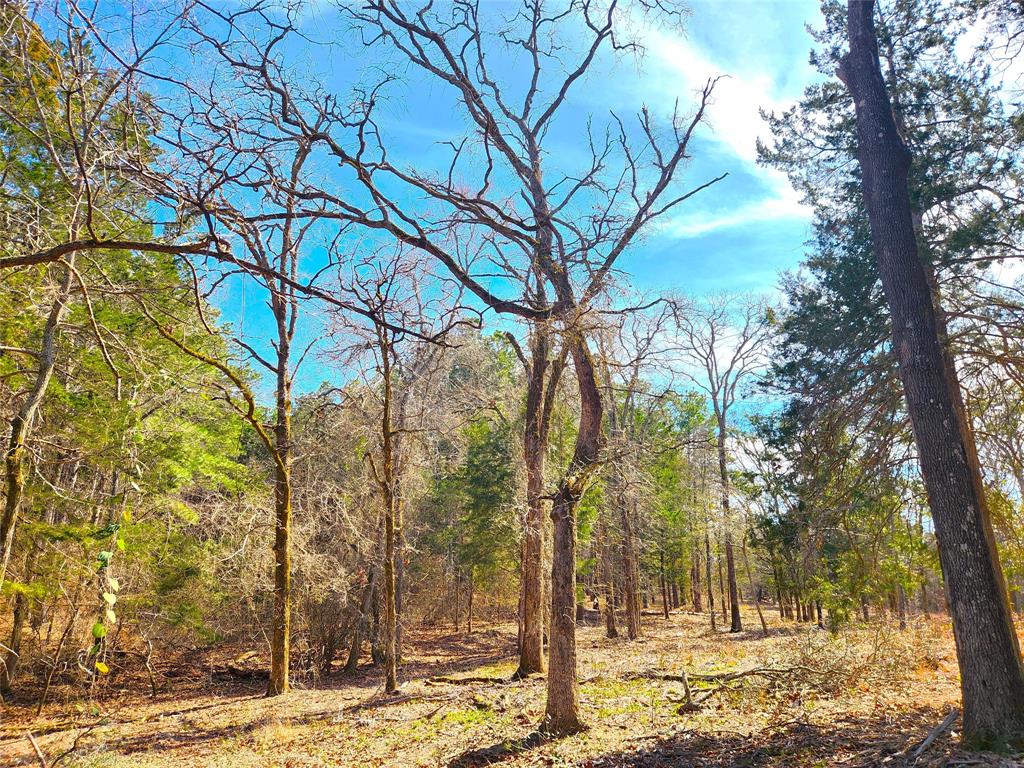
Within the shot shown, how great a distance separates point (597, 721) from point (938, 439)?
17.7 ft

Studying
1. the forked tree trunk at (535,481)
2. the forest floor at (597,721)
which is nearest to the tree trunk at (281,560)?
the forest floor at (597,721)

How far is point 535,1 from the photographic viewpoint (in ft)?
27.8

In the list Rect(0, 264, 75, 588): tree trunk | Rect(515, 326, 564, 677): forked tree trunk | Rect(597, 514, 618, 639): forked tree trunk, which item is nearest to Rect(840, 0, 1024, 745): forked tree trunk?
Rect(515, 326, 564, 677): forked tree trunk

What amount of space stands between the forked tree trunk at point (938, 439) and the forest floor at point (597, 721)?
2.24 ft

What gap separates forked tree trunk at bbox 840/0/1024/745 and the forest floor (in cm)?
68

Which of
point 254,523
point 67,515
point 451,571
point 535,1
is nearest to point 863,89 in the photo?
point 535,1

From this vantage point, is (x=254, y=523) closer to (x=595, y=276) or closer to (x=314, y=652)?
(x=314, y=652)

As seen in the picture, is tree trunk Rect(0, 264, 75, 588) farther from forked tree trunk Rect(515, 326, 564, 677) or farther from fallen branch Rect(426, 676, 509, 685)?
fallen branch Rect(426, 676, 509, 685)

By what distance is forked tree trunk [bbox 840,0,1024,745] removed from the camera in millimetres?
5484

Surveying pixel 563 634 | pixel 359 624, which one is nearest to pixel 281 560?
pixel 359 624

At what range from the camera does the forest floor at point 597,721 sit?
19.8ft

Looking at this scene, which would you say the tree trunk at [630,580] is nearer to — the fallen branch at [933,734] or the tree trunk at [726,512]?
the tree trunk at [726,512]

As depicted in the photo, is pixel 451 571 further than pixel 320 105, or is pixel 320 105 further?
pixel 451 571

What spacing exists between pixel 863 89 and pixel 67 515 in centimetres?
1707
